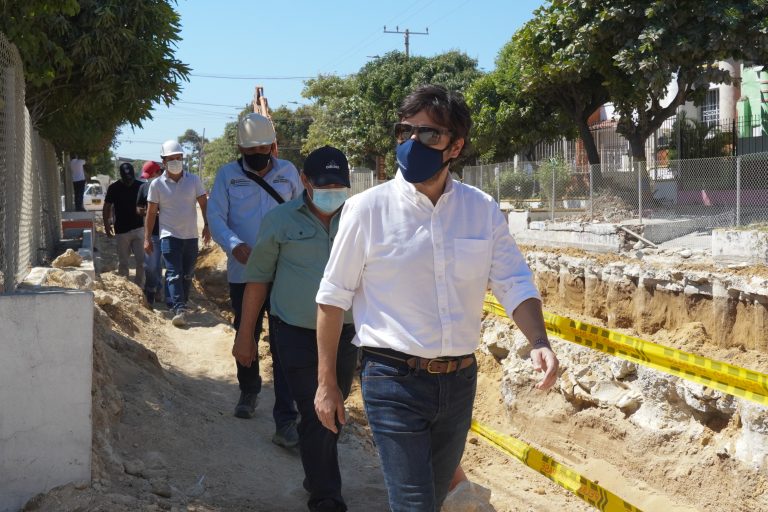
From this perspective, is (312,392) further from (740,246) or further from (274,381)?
(740,246)

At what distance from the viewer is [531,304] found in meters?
3.19

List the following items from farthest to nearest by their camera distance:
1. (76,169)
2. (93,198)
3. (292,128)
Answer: (292,128)
(93,198)
(76,169)

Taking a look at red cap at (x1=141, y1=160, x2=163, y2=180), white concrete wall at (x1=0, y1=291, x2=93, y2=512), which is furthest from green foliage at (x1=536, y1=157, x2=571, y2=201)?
white concrete wall at (x1=0, y1=291, x2=93, y2=512)

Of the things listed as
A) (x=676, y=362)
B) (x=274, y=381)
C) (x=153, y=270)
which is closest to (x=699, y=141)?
(x=153, y=270)

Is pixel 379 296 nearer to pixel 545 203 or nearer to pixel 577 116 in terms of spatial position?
pixel 545 203

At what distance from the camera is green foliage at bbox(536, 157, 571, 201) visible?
1988cm

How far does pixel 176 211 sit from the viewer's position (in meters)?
9.50

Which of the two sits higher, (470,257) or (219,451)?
(470,257)

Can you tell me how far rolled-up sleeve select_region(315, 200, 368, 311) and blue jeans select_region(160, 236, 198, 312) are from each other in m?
6.71

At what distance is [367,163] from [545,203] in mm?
27093

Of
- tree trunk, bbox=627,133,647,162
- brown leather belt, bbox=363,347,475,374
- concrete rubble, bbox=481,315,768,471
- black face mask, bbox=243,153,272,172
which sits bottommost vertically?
concrete rubble, bbox=481,315,768,471

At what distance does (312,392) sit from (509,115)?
2128cm

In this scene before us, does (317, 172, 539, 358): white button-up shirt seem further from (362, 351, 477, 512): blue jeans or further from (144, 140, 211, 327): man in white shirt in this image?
(144, 140, 211, 327): man in white shirt

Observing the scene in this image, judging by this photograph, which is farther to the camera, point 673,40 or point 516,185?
point 516,185
